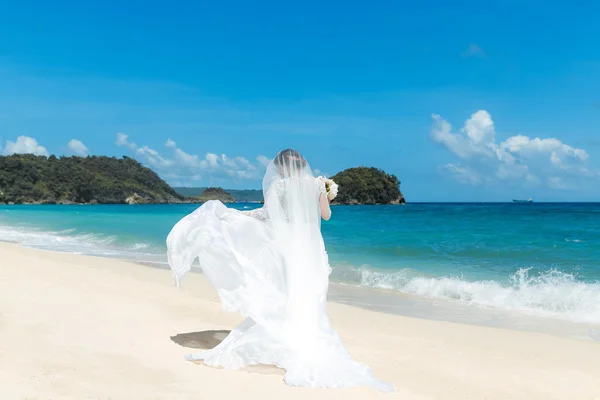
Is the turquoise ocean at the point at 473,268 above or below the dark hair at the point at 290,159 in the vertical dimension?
below

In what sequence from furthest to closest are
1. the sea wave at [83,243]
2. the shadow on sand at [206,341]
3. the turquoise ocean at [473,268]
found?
the sea wave at [83,243] < the turquoise ocean at [473,268] < the shadow on sand at [206,341]

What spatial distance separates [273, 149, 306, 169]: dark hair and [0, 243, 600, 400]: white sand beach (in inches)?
80.6

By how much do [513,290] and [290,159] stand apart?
27.3 ft

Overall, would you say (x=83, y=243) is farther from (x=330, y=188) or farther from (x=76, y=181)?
(x=76, y=181)

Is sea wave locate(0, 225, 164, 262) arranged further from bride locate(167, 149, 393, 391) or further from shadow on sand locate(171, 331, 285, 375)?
bride locate(167, 149, 393, 391)

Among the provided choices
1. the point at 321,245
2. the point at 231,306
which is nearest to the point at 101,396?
the point at 231,306

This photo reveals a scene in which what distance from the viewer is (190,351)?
5.73m

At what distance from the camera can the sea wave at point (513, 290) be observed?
1041 centimetres

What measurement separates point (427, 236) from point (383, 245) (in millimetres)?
6553

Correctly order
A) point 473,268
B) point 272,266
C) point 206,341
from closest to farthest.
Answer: point 272,266, point 206,341, point 473,268

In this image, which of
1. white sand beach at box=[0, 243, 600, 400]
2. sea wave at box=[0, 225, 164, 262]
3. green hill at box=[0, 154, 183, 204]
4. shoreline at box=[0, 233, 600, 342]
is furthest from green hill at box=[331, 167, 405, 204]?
white sand beach at box=[0, 243, 600, 400]

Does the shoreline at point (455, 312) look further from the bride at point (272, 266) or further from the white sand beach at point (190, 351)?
the bride at point (272, 266)

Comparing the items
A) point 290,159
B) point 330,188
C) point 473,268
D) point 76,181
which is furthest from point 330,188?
point 76,181

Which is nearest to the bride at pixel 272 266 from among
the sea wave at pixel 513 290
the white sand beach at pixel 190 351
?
the white sand beach at pixel 190 351
